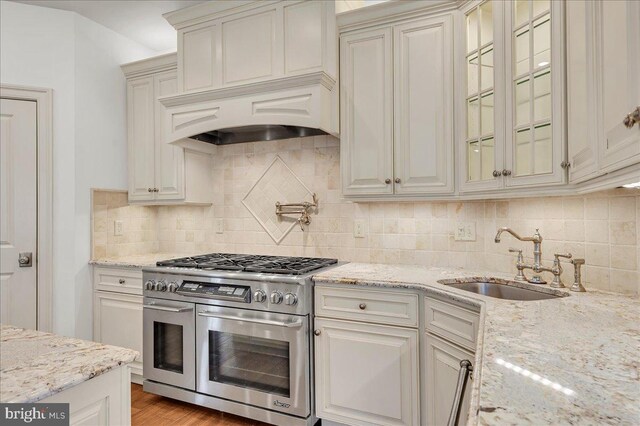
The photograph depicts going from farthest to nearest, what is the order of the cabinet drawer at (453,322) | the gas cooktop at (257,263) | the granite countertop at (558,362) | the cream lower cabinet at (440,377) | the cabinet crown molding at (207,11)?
the cabinet crown molding at (207,11) < the gas cooktop at (257,263) < the cream lower cabinet at (440,377) < the cabinet drawer at (453,322) < the granite countertop at (558,362)

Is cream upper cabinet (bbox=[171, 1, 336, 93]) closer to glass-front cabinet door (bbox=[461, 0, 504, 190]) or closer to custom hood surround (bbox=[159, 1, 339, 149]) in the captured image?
custom hood surround (bbox=[159, 1, 339, 149])

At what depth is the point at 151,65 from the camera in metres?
3.05

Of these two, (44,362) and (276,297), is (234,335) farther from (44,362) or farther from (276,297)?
(44,362)

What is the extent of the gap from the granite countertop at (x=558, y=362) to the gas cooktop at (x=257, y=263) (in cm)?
106

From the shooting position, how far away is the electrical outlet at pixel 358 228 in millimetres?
2682

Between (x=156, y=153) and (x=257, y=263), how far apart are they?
1.43m

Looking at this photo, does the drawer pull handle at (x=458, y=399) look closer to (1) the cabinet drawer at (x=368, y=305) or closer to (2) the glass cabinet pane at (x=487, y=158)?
(1) the cabinet drawer at (x=368, y=305)

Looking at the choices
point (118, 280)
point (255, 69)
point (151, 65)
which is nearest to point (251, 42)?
point (255, 69)

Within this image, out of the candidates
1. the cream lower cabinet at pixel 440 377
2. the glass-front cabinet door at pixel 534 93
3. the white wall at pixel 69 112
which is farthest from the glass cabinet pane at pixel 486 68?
the white wall at pixel 69 112

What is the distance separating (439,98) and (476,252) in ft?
3.35

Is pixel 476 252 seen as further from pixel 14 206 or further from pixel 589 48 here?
pixel 14 206

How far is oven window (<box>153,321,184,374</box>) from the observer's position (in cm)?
242

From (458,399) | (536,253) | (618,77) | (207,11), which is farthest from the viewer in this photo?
(207,11)

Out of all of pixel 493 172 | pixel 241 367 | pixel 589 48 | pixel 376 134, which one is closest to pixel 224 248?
pixel 241 367
